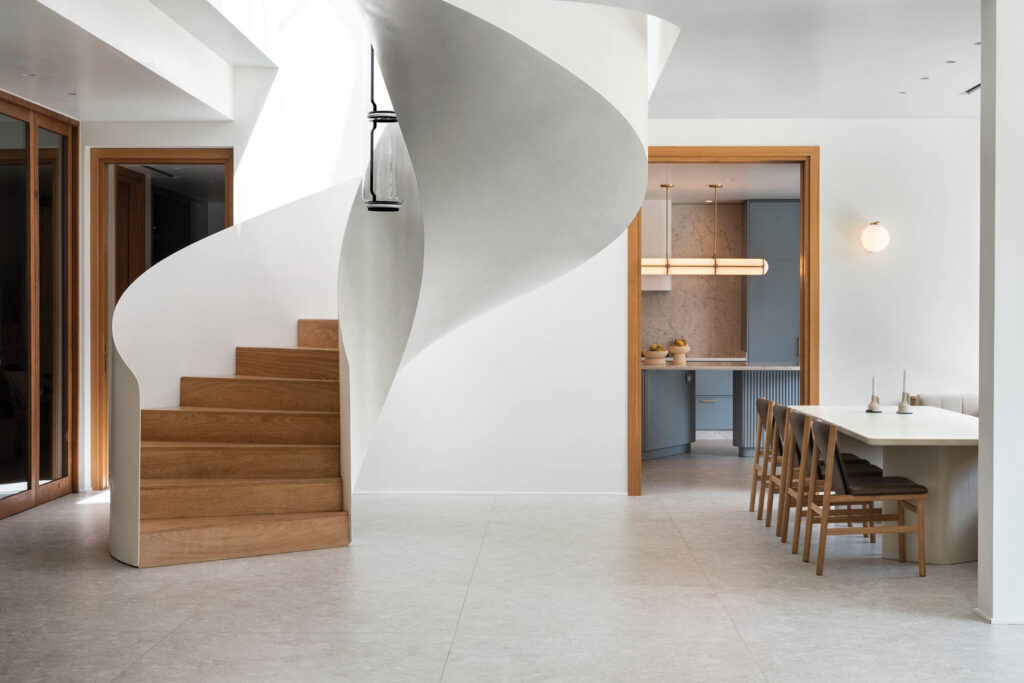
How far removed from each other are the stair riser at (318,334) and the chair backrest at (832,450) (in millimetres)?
3539

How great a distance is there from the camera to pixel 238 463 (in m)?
5.71

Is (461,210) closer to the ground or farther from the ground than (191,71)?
closer to the ground

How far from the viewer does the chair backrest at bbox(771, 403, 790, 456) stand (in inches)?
228

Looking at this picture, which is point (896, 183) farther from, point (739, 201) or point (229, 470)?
point (229, 470)

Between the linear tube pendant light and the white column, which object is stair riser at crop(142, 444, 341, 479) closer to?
the white column

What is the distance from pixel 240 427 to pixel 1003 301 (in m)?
4.37

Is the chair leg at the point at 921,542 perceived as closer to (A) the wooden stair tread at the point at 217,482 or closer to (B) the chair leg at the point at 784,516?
(B) the chair leg at the point at 784,516

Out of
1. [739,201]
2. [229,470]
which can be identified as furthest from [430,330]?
[739,201]

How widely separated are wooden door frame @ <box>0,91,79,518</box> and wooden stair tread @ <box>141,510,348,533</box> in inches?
67.0

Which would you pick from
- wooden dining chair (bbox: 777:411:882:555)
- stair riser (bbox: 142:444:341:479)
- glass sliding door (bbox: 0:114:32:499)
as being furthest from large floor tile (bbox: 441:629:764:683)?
glass sliding door (bbox: 0:114:32:499)

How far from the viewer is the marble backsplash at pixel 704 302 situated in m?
11.8

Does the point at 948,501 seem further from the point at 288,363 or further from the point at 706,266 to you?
the point at 706,266

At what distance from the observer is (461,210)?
4574 millimetres

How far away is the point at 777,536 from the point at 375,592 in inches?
99.8
